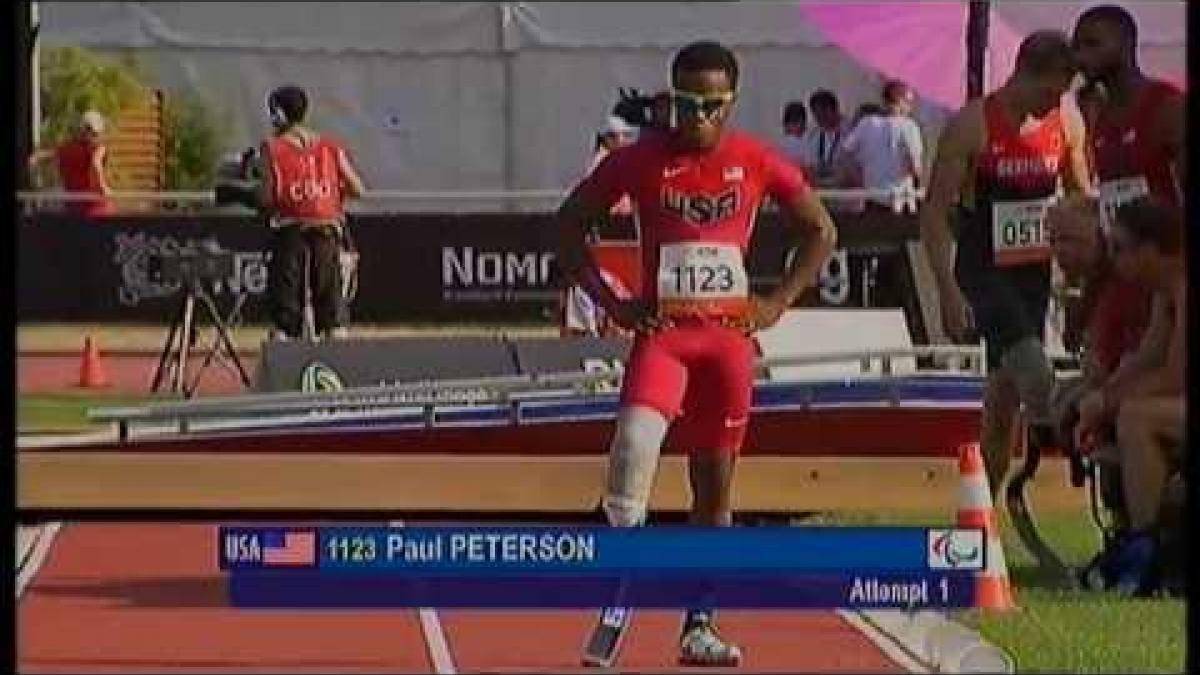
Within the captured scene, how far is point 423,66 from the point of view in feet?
108

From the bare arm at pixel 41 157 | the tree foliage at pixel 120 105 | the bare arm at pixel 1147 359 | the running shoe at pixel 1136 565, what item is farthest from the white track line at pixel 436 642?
the tree foliage at pixel 120 105


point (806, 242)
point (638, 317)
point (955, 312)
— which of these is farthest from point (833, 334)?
point (638, 317)

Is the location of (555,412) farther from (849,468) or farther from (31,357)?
(31,357)

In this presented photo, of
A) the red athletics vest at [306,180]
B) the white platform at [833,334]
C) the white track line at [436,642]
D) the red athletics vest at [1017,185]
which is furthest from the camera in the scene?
the red athletics vest at [306,180]

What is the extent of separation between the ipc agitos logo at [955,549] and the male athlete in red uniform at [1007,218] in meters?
2.13

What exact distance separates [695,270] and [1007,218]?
2628mm

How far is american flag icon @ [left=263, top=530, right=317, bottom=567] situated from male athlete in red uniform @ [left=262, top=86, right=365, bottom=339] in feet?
26.2

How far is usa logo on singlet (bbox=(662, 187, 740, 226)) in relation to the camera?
9375 millimetres

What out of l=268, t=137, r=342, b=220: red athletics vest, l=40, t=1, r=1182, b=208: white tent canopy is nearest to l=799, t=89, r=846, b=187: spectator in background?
l=268, t=137, r=342, b=220: red athletics vest

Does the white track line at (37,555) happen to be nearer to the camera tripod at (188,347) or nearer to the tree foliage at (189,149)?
the camera tripod at (188,347)

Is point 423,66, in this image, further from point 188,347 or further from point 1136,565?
point 1136,565

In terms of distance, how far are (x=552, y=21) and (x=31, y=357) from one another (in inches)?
443

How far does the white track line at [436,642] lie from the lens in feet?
29.9

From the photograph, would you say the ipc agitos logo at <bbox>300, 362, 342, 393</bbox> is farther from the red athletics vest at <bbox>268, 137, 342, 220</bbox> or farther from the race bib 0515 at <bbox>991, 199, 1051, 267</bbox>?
Answer: the race bib 0515 at <bbox>991, 199, 1051, 267</bbox>
